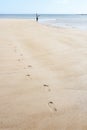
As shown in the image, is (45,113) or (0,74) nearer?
(45,113)

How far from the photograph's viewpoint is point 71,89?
11.9 ft

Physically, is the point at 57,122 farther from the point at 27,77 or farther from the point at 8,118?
the point at 27,77

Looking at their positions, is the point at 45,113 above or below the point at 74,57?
above

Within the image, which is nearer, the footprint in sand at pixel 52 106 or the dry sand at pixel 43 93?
the dry sand at pixel 43 93

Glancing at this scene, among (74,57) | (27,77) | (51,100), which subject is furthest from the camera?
(74,57)

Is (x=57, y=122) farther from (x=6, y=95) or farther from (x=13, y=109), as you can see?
(x=6, y=95)

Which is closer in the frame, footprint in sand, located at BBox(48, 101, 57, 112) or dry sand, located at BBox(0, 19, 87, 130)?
dry sand, located at BBox(0, 19, 87, 130)

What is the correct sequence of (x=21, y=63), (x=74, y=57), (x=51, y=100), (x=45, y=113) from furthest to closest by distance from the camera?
(x=74, y=57) < (x=21, y=63) < (x=51, y=100) < (x=45, y=113)

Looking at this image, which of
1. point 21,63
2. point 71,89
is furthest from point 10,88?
point 21,63

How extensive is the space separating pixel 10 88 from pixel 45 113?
931 millimetres

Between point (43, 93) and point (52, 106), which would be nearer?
point (52, 106)

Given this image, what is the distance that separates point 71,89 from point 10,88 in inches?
34.5

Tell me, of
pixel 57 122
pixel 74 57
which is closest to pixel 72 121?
pixel 57 122

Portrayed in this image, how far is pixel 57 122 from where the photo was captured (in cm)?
265
